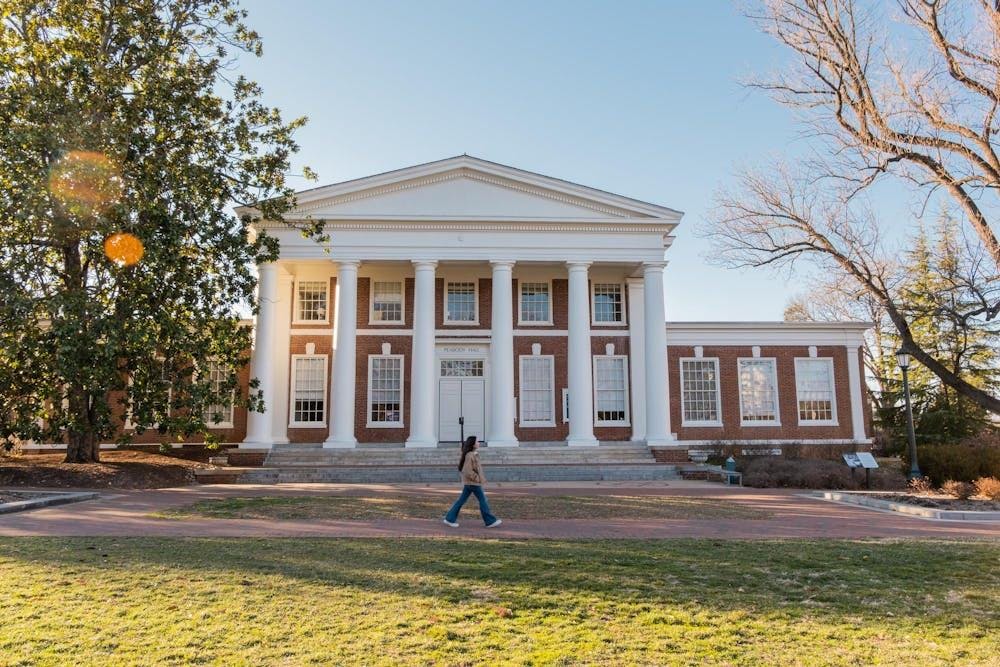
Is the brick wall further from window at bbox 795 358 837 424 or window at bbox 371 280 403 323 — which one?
window at bbox 371 280 403 323

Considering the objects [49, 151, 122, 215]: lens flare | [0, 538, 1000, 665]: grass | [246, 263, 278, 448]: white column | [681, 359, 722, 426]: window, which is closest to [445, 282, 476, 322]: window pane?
[246, 263, 278, 448]: white column

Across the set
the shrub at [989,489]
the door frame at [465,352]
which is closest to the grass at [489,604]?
the shrub at [989,489]

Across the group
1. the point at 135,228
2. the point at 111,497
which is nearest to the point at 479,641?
the point at 111,497

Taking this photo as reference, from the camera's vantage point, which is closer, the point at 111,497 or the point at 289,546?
the point at 289,546

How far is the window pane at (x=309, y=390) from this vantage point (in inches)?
1088

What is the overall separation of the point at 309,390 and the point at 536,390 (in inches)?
352

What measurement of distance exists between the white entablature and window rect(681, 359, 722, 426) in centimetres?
565

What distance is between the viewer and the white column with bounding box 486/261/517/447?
25141 millimetres

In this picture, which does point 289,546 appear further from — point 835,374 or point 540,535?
point 835,374

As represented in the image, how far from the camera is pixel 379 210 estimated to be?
2606 centimetres

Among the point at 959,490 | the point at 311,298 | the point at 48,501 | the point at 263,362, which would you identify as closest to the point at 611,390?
the point at 311,298

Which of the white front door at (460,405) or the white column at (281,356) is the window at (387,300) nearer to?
the white front door at (460,405)

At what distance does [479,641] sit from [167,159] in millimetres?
16586

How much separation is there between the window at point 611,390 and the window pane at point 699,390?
2.57m
